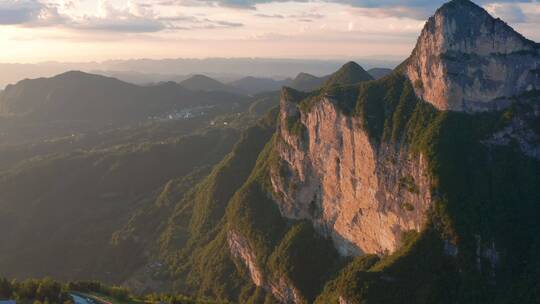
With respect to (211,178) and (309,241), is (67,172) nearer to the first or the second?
(211,178)

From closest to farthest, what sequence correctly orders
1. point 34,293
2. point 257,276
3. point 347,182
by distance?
1. point 34,293
2. point 347,182
3. point 257,276

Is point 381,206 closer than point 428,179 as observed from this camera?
No

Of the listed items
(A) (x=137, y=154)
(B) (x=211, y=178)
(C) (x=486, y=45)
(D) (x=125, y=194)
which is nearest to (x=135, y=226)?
(B) (x=211, y=178)

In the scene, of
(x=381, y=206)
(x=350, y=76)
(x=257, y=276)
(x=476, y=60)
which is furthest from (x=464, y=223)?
(x=350, y=76)

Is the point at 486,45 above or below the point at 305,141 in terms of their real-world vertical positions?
above

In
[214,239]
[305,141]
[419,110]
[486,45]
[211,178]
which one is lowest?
[214,239]

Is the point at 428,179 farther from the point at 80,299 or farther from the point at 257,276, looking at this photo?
the point at 80,299
